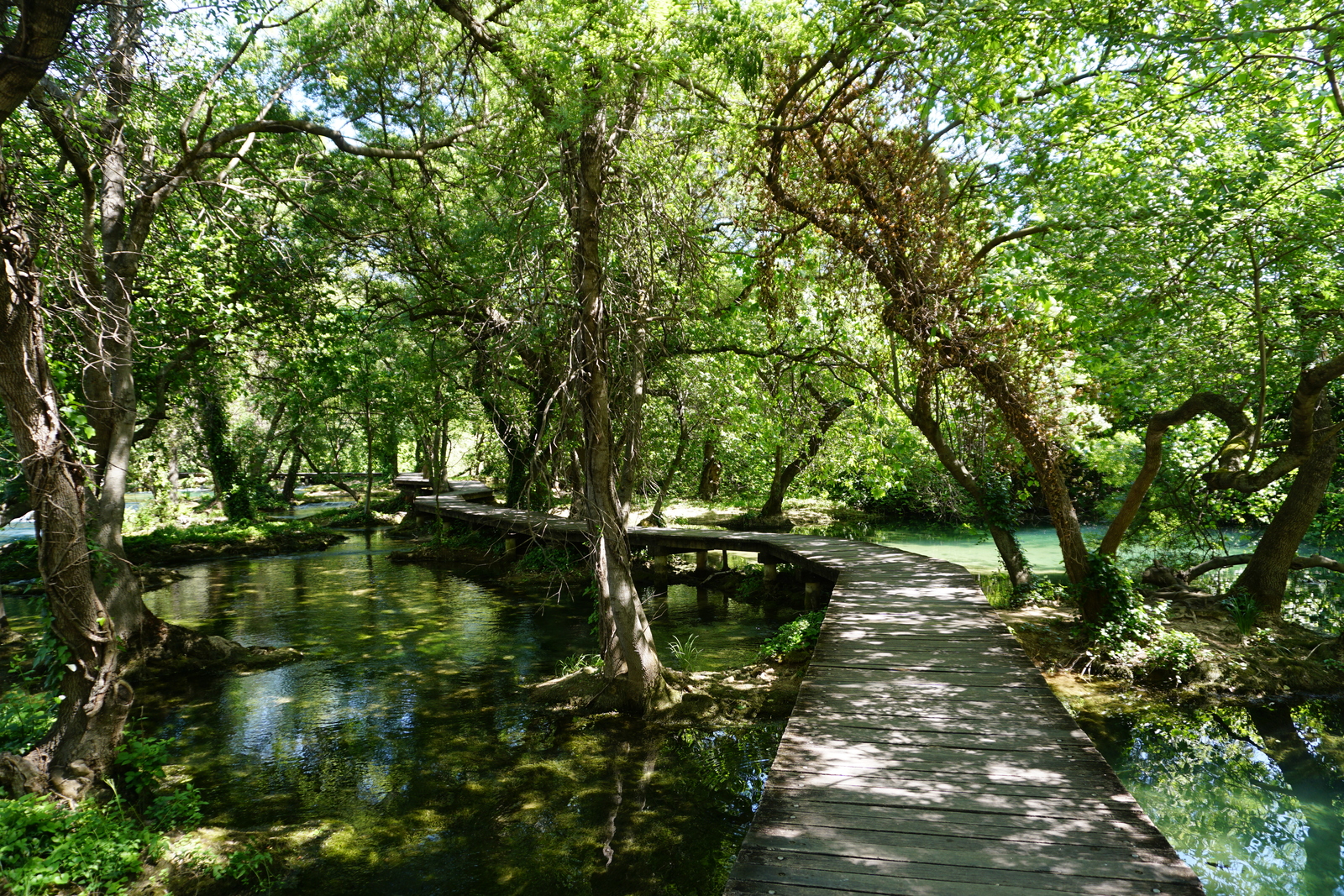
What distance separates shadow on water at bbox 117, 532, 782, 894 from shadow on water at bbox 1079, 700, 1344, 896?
3.57 metres

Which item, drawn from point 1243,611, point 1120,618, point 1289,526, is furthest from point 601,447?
point 1289,526

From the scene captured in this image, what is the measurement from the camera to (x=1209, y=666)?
9.07 meters

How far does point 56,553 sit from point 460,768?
3987 millimetres

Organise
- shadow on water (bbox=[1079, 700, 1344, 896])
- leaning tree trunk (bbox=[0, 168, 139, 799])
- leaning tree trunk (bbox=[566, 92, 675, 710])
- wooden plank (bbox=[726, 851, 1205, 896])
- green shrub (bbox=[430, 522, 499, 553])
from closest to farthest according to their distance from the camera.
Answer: wooden plank (bbox=[726, 851, 1205, 896]) → leaning tree trunk (bbox=[0, 168, 139, 799]) → shadow on water (bbox=[1079, 700, 1344, 896]) → leaning tree trunk (bbox=[566, 92, 675, 710]) → green shrub (bbox=[430, 522, 499, 553])

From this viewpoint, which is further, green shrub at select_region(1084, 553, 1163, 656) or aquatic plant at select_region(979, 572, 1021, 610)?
aquatic plant at select_region(979, 572, 1021, 610)

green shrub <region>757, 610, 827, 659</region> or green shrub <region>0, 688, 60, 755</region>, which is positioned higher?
green shrub <region>0, 688, 60, 755</region>

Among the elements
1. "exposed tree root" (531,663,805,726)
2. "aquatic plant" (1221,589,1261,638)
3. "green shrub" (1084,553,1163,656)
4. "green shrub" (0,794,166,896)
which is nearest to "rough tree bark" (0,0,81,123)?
"green shrub" (0,794,166,896)

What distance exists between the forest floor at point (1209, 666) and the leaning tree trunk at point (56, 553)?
365 inches

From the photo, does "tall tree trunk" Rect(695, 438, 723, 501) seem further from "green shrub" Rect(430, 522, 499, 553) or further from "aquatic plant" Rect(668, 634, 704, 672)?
"aquatic plant" Rect(668, 634, 704, 672)

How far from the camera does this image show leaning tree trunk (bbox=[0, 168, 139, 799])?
4801 millimetres

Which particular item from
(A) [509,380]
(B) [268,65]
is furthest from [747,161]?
(B) [268,65]

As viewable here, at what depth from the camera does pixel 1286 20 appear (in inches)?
246

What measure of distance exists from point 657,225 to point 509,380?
7.11 feet

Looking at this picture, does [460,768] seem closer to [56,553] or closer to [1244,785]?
[56,553]
